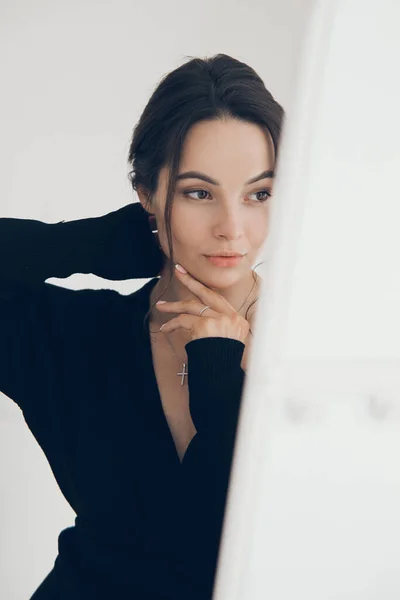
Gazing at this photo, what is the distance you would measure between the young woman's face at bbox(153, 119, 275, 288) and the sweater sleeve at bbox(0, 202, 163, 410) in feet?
0.32

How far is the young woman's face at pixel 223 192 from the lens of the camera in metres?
0.74

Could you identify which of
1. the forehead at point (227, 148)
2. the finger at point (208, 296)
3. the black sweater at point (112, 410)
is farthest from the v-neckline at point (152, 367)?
the forehead at point (227, 148)

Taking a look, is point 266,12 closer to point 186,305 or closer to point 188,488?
point 186,305

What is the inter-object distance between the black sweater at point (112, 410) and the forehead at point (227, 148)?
0.49ft

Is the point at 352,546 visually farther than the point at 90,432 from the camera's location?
No

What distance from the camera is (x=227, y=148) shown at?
743mm

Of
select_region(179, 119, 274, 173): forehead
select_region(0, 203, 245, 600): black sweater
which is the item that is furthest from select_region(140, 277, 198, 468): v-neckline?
select_region(179, 119, 274, 173): forehead

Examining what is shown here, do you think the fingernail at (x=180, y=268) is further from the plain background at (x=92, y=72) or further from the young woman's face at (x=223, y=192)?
the plain background at (x=92, y=72)

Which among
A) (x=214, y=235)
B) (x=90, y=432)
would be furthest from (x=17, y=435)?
(x=214, y=235)

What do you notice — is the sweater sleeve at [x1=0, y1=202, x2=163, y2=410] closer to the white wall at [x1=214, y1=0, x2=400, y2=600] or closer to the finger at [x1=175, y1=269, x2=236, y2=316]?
the finger at [x1=175, y1=269, x2=236, y2=316]

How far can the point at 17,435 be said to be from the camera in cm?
97

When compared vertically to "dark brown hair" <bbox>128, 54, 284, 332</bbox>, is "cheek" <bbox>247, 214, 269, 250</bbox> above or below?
below

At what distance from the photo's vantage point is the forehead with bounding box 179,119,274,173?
739 mm

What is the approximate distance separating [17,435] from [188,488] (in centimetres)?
34
